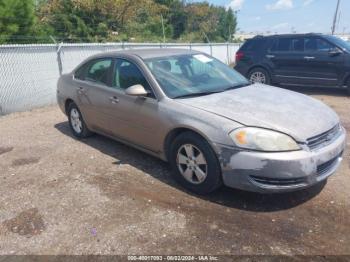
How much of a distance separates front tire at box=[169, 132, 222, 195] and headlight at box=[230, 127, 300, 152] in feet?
1.19

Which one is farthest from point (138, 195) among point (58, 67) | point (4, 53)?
point (58, 67)

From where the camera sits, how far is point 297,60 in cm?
949

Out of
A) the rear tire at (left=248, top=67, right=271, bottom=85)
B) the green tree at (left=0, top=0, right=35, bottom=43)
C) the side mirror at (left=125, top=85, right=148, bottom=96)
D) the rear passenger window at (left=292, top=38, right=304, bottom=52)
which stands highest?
the green tree at (left=0, top=0, right=35, bottom=43)

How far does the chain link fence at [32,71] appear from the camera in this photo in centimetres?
798

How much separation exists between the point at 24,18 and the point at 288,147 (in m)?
14.8

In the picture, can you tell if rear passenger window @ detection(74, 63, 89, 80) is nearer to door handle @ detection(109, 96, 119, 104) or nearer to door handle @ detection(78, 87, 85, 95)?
door handle @ detection(78, 87, 85, 95)

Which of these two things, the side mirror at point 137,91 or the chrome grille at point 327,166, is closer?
the chrome grille at point 327,166

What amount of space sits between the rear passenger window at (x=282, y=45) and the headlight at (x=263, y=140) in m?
7.34

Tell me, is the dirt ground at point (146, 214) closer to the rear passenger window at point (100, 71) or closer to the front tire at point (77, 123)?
the front tire at point (77, 123)

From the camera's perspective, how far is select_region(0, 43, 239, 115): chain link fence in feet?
26.2

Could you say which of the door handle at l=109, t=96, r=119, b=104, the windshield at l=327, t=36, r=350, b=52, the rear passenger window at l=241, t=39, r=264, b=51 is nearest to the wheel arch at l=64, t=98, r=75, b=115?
the door handle at l=109, t=96, r=119, b=104

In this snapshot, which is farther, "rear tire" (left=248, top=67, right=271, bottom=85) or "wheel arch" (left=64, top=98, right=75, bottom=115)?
"rear tire" (left=248, top=67, right=271, bottom=85)

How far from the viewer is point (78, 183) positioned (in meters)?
4.24

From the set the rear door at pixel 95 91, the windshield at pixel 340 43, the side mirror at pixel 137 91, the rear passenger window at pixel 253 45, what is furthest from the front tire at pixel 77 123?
the windshield at pixel 340 43
